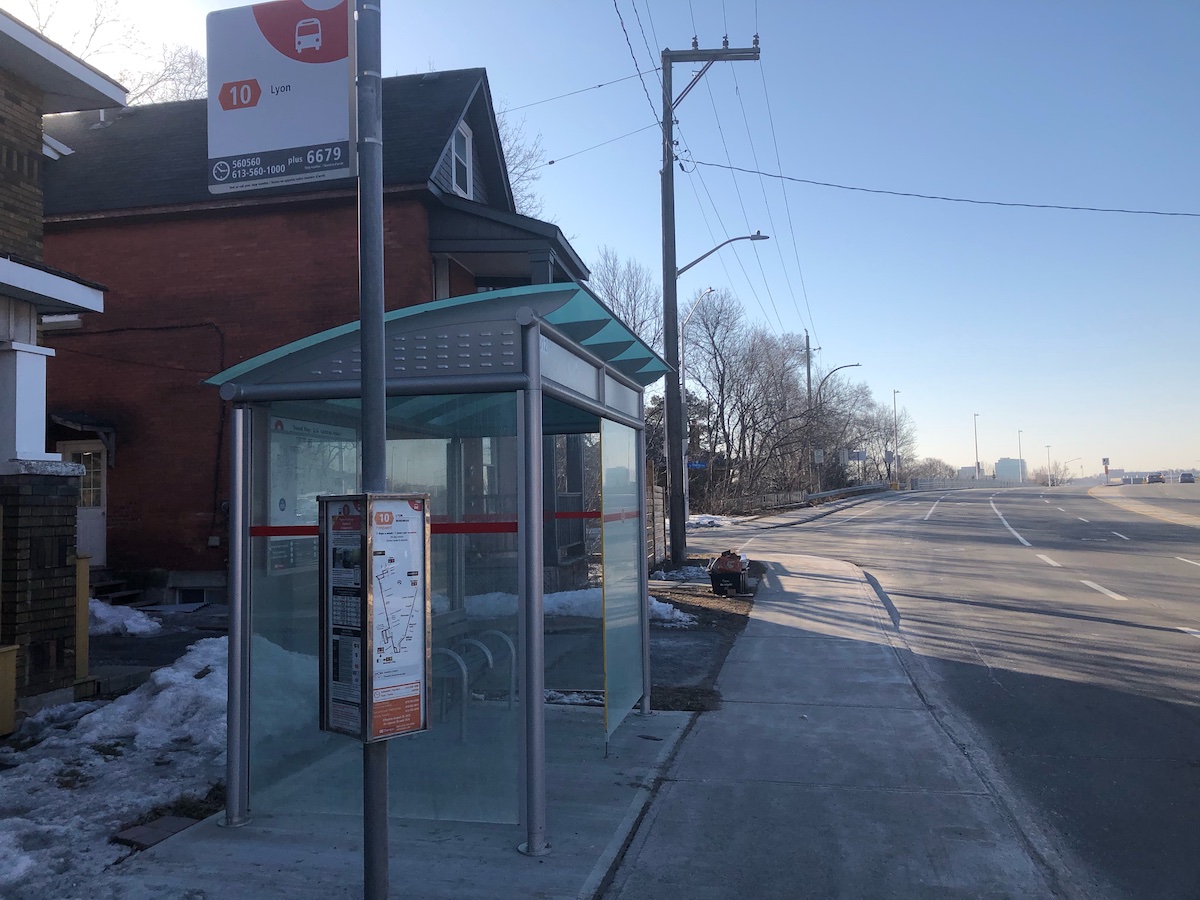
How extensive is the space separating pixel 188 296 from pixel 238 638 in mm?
11672

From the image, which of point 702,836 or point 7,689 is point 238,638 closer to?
point 702,836

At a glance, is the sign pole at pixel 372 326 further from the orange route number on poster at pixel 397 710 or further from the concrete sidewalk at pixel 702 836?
the concrete sidewalk at pixel 702 836

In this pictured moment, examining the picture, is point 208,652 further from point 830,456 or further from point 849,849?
point 830,456

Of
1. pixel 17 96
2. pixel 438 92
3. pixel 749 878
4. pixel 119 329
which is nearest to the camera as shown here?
pixel 749 878

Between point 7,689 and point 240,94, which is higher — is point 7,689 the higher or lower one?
the lower one

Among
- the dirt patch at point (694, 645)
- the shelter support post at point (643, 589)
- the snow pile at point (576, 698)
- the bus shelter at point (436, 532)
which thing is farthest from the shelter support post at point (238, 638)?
the dirt patch at point (694, 645)

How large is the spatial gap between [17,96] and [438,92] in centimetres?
928

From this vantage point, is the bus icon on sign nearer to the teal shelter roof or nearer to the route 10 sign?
the route 10 sign

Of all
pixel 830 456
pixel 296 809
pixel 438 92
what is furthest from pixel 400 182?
pixel 830 456

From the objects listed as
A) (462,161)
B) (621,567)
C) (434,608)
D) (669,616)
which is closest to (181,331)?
(462,161)

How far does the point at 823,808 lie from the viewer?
5383 millimetres

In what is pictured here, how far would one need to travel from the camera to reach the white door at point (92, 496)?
1539 centimetres

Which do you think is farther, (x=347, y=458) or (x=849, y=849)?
(x=347, y=458)

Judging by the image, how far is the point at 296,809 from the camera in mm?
5332
